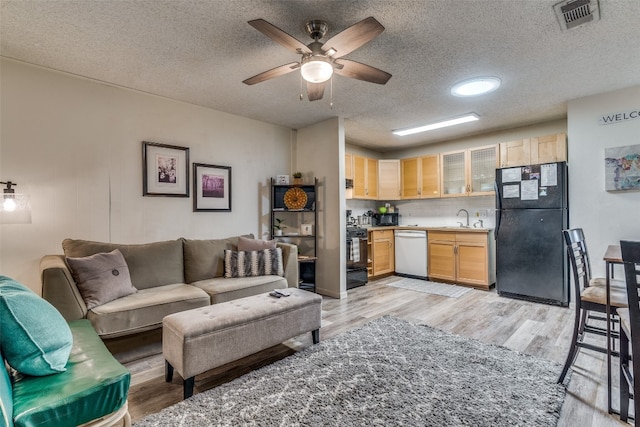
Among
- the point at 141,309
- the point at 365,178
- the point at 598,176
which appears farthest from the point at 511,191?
the point at 141,309

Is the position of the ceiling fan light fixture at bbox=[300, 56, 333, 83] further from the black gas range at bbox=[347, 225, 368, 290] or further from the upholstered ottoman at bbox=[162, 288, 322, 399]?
the black gas range at bbox=[347, 225, 368, 290]

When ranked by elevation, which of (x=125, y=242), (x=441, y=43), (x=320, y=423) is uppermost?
(x=441, y=43)

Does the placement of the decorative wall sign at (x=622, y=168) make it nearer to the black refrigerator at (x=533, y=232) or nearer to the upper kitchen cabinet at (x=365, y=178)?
the black refrigerator at (x=533, y=232)

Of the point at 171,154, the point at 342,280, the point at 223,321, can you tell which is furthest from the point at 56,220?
the point at 342,280

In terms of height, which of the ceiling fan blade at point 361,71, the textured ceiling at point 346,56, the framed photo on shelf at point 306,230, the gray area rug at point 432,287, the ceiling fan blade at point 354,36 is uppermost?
the textured ceiling at point 346,56

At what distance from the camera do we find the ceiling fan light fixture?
6.91 ft

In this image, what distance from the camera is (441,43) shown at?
2.43 m

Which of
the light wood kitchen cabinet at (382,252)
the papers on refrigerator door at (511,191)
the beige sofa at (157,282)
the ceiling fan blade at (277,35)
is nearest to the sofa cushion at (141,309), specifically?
the beige sofa at (157,282)

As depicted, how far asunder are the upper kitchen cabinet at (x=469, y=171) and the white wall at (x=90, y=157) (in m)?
3.67

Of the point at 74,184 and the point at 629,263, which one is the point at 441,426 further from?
the point at 74,184

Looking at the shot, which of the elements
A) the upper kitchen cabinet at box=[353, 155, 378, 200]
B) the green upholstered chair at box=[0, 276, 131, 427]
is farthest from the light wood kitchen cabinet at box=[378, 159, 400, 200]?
the green upholstered chair at box=[0, 276, 131, 427]

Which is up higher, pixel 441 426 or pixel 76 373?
pixel 76 373

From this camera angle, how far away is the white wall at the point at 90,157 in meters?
2.70

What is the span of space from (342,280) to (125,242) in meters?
2.72
